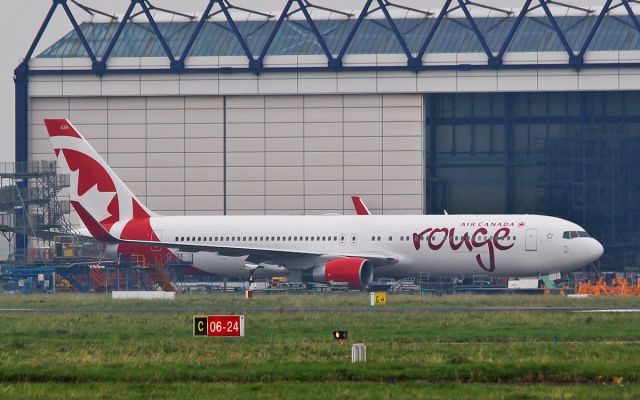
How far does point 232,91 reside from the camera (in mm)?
96938

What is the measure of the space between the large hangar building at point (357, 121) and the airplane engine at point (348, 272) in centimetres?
2058

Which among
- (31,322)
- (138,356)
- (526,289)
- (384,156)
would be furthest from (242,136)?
(138,356)

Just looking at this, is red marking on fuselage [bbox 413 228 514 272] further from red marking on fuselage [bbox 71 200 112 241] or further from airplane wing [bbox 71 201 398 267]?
red marking on fuselage [bbox 71 200 112 241]

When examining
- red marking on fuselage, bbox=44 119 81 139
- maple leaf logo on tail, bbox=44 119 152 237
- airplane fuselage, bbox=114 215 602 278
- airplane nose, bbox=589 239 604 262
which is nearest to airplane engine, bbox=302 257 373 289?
airplane fuselage, bbox=114 215 602 278

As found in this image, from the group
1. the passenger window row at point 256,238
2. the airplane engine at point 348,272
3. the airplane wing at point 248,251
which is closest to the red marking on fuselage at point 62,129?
the airplane wing at point 248,251

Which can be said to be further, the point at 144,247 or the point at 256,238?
the point at 144,247

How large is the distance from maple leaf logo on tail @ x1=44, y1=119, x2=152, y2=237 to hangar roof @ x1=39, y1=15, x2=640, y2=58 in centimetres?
1939

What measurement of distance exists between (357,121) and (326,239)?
1965 centimetres

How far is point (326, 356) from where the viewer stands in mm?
34156

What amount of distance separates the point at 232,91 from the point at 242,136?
315 centimetres

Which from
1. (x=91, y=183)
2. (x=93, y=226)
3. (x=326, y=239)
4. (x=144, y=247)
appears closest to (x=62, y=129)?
(x=91, y=183)

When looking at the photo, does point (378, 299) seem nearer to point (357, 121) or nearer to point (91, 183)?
point (91, 183)

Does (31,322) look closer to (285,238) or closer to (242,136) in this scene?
(285,238)

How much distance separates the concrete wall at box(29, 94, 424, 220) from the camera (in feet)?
311
